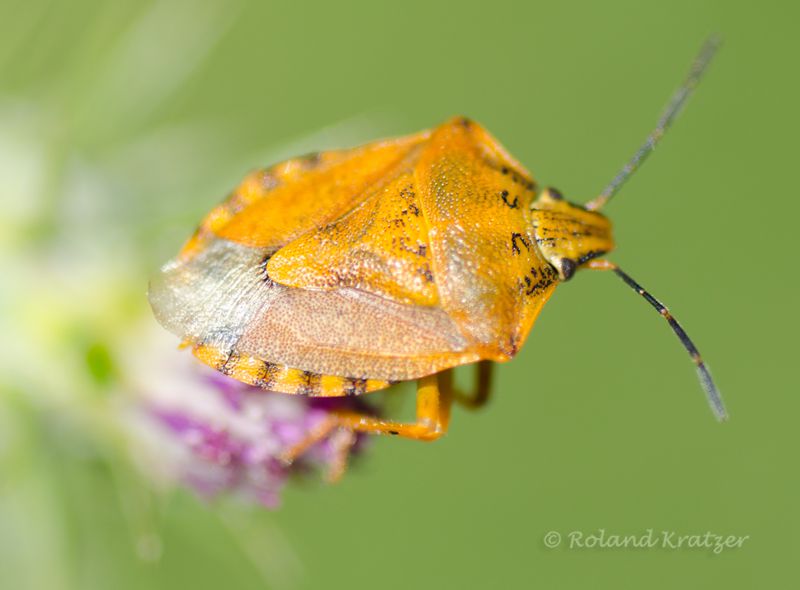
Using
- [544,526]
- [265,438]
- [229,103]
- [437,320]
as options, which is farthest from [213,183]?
[544,526]

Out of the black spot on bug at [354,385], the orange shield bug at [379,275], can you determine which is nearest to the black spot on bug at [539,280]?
the orange shield bug at [379,275]

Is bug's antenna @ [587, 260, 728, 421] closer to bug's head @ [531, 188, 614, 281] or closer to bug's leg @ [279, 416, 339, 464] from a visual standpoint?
bug's head @ [531, 188, 614, 281]

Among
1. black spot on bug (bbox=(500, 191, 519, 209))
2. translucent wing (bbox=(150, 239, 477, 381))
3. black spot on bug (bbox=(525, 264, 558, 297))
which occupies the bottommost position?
translucent wing (bbox=(150, 239, 477, 381))

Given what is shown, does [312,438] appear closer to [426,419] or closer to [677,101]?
[426,419]

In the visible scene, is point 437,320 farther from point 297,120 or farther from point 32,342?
point 297,120

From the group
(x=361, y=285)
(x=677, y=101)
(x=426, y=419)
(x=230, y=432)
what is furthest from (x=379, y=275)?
(x=677, y=101)

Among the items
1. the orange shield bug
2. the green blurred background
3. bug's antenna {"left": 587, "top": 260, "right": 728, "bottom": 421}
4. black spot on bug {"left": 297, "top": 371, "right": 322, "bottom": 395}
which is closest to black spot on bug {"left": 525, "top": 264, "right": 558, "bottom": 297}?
the orange shield bug

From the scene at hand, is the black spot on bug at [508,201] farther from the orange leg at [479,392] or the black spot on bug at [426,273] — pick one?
the orange leg at [479,392]
